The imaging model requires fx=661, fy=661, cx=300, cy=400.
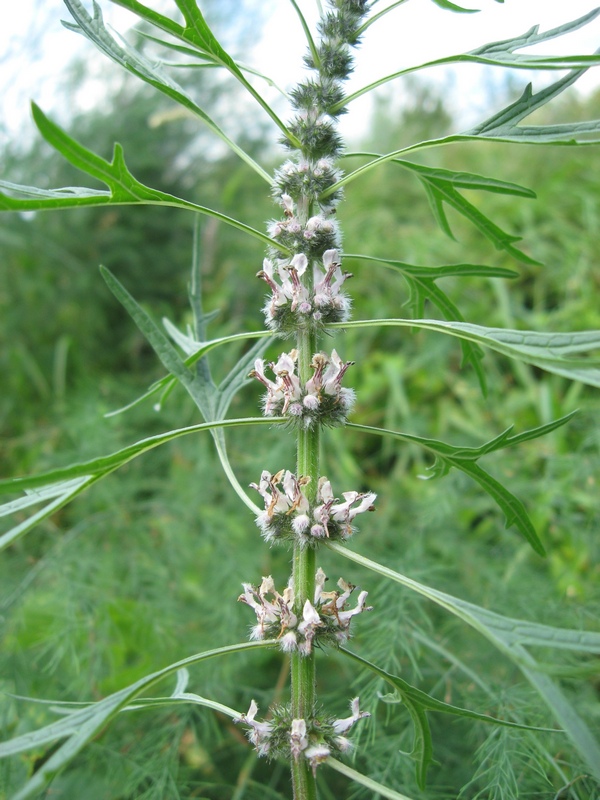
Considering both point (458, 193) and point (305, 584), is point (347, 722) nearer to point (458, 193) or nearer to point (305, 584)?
point (305, 584)

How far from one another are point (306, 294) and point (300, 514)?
25cm

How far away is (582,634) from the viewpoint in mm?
561

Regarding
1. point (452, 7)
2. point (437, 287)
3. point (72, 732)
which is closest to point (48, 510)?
point (72, 732)

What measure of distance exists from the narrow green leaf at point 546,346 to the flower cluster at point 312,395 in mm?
110

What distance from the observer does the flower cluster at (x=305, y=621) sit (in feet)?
2.33

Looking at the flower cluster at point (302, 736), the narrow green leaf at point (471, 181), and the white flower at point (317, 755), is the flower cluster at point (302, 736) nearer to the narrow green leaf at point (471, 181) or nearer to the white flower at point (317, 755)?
the white flower at point (317, 755)

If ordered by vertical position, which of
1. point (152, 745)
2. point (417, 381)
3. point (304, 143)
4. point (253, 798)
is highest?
point (304, 143)

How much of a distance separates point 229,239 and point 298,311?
8.06 ft

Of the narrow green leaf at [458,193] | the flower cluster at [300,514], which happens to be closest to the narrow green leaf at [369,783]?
the flower cluster at [300,514]

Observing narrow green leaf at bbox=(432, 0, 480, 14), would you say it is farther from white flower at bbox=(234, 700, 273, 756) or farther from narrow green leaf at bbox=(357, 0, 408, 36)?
white flower at bbox=(234, 700, 273, 756)

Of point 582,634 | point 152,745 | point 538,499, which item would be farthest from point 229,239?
point 582,634

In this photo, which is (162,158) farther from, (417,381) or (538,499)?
(538,499)

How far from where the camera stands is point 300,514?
2.41ft

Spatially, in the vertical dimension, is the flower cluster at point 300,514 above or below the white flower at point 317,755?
above
